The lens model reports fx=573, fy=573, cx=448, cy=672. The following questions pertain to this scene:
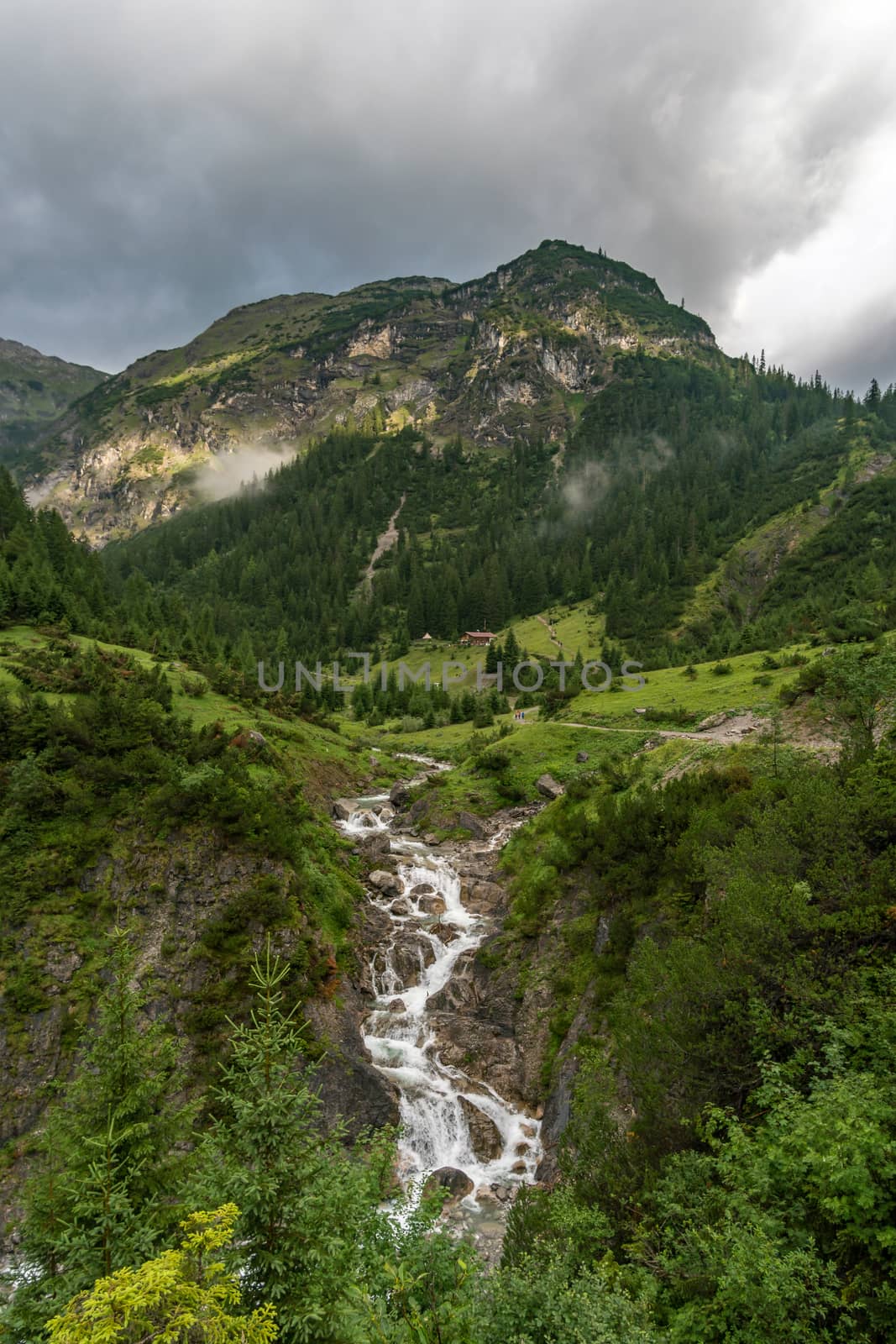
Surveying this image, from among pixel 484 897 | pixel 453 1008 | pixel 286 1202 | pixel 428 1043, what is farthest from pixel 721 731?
pixel 286 1202

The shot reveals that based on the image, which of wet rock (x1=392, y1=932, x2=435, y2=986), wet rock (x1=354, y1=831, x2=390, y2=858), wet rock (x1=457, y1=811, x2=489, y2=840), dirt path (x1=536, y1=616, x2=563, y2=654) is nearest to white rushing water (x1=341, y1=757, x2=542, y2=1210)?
wet rock (x1=392, y1=932, x2=435, y2=986)

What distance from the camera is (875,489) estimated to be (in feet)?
377

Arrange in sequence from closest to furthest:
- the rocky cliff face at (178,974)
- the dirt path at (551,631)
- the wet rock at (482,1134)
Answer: the rocky cliff face at (178,974), the wet rock at (482,1134), the dirt path at (551,631)

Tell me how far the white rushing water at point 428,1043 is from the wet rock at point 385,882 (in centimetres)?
14

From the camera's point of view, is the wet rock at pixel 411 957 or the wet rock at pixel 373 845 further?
the wet rock at pixel 373 845

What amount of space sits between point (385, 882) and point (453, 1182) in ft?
57.3

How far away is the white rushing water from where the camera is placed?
2145 centimetres

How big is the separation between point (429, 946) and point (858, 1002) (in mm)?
23445

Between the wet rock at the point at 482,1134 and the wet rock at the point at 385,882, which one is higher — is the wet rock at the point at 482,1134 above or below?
below

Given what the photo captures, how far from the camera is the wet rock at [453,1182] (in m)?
20.1

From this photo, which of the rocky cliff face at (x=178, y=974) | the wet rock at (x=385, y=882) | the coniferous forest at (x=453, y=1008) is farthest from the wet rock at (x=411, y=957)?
the wet rock at (x=385, y=882)

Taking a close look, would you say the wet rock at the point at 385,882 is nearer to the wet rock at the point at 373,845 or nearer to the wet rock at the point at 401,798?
the wet rock at the point at 373,845

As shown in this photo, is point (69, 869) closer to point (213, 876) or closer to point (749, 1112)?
point (213, 876)

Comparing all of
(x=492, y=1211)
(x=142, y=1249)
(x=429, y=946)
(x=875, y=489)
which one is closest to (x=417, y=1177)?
(x=492, y=1211)
